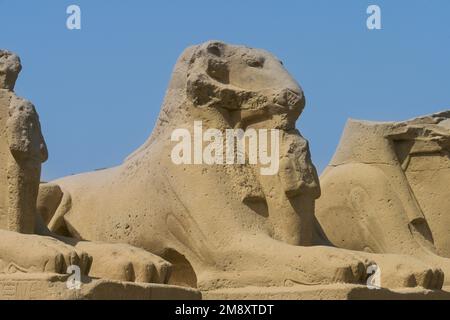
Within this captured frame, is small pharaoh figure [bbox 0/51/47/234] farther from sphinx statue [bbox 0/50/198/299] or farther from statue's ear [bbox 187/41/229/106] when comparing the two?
statue's ear [bbox 187/41/229/106]

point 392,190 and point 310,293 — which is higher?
point 310,293

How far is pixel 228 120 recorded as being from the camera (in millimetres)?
10859

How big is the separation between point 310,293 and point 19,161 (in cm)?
227

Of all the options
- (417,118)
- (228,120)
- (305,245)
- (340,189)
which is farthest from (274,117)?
(417,118)

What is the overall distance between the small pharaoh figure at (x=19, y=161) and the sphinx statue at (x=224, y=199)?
1.52 metres

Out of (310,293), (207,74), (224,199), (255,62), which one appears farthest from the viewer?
(255,62)

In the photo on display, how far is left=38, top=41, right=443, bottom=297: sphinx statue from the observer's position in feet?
33.1

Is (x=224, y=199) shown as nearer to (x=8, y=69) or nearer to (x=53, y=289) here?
(x=8, y=69)

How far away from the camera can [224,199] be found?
1034cm

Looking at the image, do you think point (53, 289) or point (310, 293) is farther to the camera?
point (310, 293)

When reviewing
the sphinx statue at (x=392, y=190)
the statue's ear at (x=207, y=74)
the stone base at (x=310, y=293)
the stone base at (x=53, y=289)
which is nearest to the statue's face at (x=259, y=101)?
the statue's ear at (x=207, y=74)

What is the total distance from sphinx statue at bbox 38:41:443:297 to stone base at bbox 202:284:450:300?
12 cm

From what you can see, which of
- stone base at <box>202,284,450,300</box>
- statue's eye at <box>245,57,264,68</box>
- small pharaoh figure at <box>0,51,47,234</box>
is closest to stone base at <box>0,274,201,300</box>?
small pharaoh figure at <box>0,51,47,234</box>

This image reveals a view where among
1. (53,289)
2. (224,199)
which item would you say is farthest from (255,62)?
(53,289)
